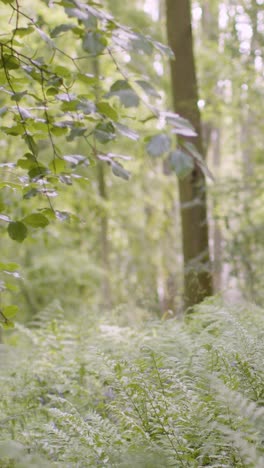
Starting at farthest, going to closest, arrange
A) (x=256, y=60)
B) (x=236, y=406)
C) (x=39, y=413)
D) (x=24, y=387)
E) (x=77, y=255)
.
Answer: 1. (x=77, y=255)
2. (x=256, y=60)
3. (x=24, y=387)
4. (x=39, y=413)
5. (x=236, y=406)

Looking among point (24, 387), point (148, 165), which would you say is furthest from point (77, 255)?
point (24, 387)

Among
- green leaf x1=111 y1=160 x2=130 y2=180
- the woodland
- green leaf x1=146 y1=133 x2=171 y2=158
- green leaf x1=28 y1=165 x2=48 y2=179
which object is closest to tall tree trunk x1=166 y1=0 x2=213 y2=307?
the woodland

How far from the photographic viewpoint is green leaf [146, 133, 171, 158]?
1.81 meters

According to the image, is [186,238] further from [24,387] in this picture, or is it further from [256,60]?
[256,60]

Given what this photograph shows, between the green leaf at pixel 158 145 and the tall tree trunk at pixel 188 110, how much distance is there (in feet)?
13.4

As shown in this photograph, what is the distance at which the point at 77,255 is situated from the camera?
1530cm

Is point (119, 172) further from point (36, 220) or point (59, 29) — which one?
point (59, 29)

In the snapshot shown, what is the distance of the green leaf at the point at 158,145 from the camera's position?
5.93ft

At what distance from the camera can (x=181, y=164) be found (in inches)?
73.9

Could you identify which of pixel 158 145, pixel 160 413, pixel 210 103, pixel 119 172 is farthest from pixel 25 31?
pixel 210 103

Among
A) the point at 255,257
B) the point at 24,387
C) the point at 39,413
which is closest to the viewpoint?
the point at 39,413

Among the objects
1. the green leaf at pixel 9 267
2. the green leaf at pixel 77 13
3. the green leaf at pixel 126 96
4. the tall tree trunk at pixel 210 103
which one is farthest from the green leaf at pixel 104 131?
the tall tree trunk at pixel 210 103

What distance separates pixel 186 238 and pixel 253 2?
13.1 feet

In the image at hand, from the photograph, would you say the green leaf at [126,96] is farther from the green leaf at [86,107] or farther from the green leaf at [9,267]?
the green leaf at [9,267]
